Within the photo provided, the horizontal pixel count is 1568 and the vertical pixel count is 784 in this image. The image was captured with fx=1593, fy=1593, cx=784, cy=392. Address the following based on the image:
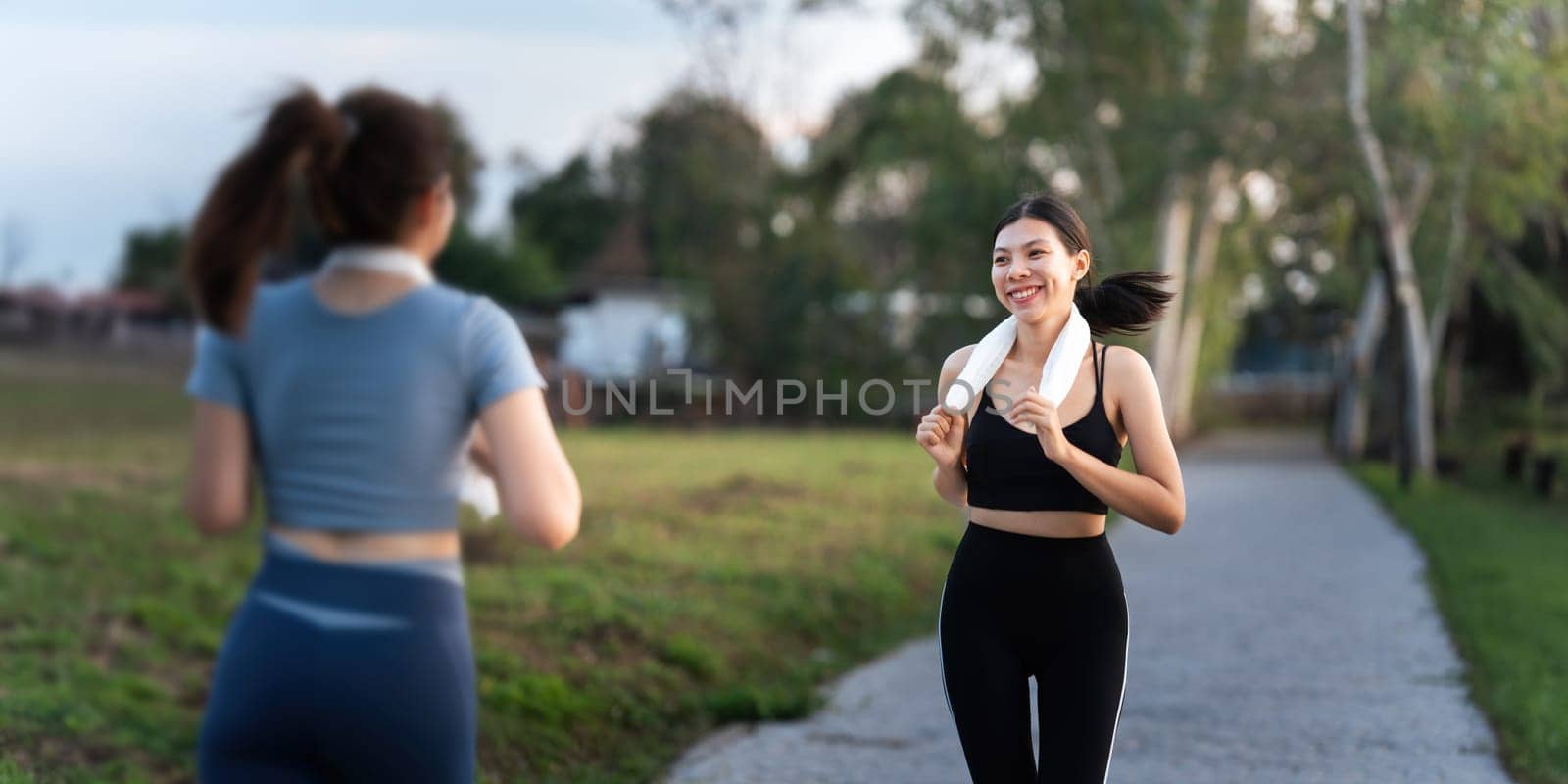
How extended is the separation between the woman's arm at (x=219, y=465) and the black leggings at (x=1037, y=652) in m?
1.57

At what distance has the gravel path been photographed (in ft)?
20.8

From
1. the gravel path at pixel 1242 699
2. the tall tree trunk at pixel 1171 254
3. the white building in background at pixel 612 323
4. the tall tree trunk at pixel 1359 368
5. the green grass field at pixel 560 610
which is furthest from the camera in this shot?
the white building in background at pixel 612 323

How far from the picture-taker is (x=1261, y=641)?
9.39 meters

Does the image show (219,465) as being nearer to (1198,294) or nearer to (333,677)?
(333,677)

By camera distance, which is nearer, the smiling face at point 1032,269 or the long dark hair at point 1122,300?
the smiling face at point 1032,269

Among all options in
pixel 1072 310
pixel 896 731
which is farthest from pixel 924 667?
pixel 1072 310

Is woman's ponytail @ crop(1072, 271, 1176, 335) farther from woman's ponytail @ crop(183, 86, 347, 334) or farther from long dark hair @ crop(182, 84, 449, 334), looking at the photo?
woman's ponytail @ crop(183, 86, 347, 334)

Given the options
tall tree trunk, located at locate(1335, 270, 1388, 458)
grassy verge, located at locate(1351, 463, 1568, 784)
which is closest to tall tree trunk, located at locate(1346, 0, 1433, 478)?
grassy verge, located at locate(1351, 463, 1568, 784)

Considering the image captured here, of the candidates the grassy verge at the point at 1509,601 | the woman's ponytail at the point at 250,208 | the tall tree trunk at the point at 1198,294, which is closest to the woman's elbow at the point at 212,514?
the woman's ponytail at the point at 250,208

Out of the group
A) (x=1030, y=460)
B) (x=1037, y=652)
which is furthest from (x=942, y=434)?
(x=1037, y=652)

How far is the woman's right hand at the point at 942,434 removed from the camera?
3.43 m

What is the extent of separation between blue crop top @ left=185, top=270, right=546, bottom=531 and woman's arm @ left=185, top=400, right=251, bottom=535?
0.18ft

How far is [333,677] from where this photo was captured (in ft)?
7.70

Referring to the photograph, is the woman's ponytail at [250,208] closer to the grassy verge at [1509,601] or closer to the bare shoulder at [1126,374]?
the bare shoulder at [1126,374]
